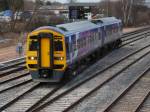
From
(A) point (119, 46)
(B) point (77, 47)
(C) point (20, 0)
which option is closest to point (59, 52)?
(B) point (77, 47)

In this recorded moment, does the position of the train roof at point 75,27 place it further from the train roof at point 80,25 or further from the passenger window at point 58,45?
the passenger window at point 58,45

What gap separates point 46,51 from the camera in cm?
2072

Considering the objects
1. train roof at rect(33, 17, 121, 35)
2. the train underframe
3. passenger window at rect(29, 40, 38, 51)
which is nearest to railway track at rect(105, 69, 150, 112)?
the train underframe

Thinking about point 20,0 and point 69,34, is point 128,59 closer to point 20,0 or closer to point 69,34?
point 69,34

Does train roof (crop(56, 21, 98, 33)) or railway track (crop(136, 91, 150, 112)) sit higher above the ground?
train roof (crop(56, 21, 98, 33))

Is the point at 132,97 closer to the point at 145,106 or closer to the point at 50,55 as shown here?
the point at 145,106

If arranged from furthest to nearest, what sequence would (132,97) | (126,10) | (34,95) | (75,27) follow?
(126,10), (75,27), (34,95), (132,97)

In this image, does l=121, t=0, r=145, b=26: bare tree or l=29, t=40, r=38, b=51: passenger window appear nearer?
l=29, t=40, r=38, b=51: passenger window

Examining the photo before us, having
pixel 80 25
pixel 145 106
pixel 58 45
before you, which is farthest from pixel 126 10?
pixel 145 106

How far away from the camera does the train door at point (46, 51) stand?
813 inches

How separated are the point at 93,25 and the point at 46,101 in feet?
39.6

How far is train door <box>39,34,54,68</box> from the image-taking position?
67.7 ft

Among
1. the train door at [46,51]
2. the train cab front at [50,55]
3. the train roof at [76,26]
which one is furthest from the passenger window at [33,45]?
the train roof at [76,26]

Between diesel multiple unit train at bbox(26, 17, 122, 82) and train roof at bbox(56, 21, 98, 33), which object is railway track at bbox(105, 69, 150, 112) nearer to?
diesel multiple unit train at bbox(26, 17, 122, 82)
